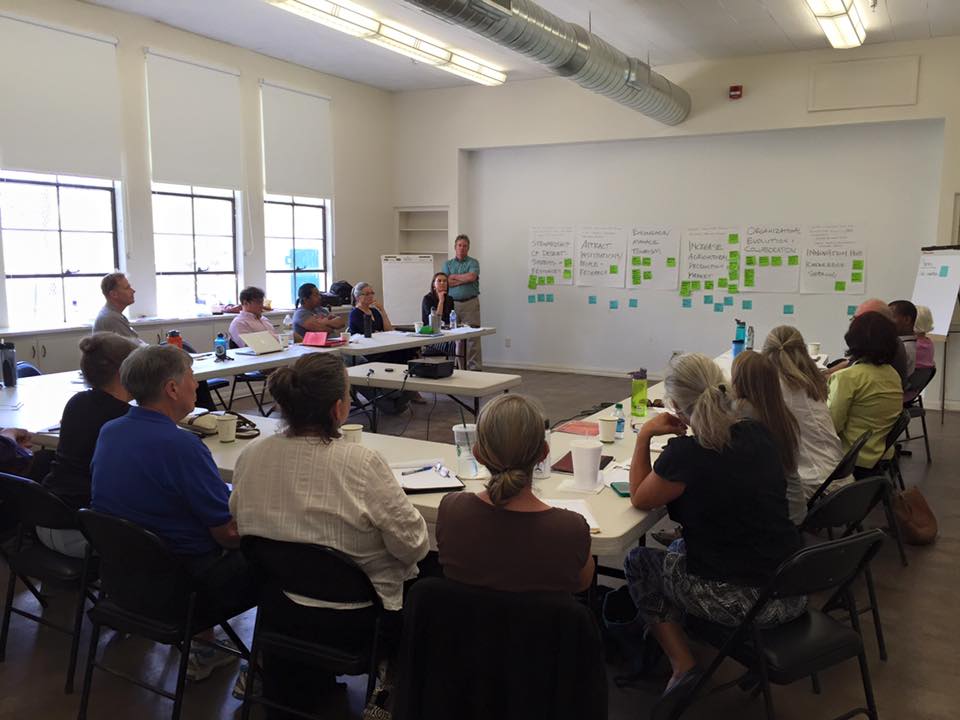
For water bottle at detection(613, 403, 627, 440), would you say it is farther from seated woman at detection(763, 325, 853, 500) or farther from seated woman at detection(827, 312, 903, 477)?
seated woman at detection(827, 312, 903, 477)

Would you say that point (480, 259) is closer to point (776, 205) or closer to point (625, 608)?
point (776, 205)

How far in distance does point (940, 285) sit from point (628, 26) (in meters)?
3.59

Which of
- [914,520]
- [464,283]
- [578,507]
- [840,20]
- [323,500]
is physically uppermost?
[840,20]

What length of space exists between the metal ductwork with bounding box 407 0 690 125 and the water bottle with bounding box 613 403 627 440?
2632mm

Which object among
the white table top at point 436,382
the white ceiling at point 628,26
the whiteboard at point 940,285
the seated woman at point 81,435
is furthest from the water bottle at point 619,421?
the whiteboard at point 940,285

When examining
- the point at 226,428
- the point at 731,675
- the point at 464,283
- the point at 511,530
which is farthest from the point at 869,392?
the point at 464,283

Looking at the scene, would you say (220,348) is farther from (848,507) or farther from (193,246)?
(848,507)

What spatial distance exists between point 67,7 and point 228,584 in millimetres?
5888

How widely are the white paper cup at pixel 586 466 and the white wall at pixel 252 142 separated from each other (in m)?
5.57

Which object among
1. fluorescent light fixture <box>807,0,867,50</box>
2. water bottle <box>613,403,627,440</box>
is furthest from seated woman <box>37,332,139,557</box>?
fluorescent light fixture <box>807,0,867,50</box>

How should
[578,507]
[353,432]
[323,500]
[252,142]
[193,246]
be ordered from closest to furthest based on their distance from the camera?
[323,500] → [578,507] → [353,432] → [193,246] → [252,142]

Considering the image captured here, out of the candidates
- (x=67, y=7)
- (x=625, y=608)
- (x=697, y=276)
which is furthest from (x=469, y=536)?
(x=697, y=276)

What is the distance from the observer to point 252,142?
7859mm

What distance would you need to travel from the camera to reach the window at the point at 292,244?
8359 mm
